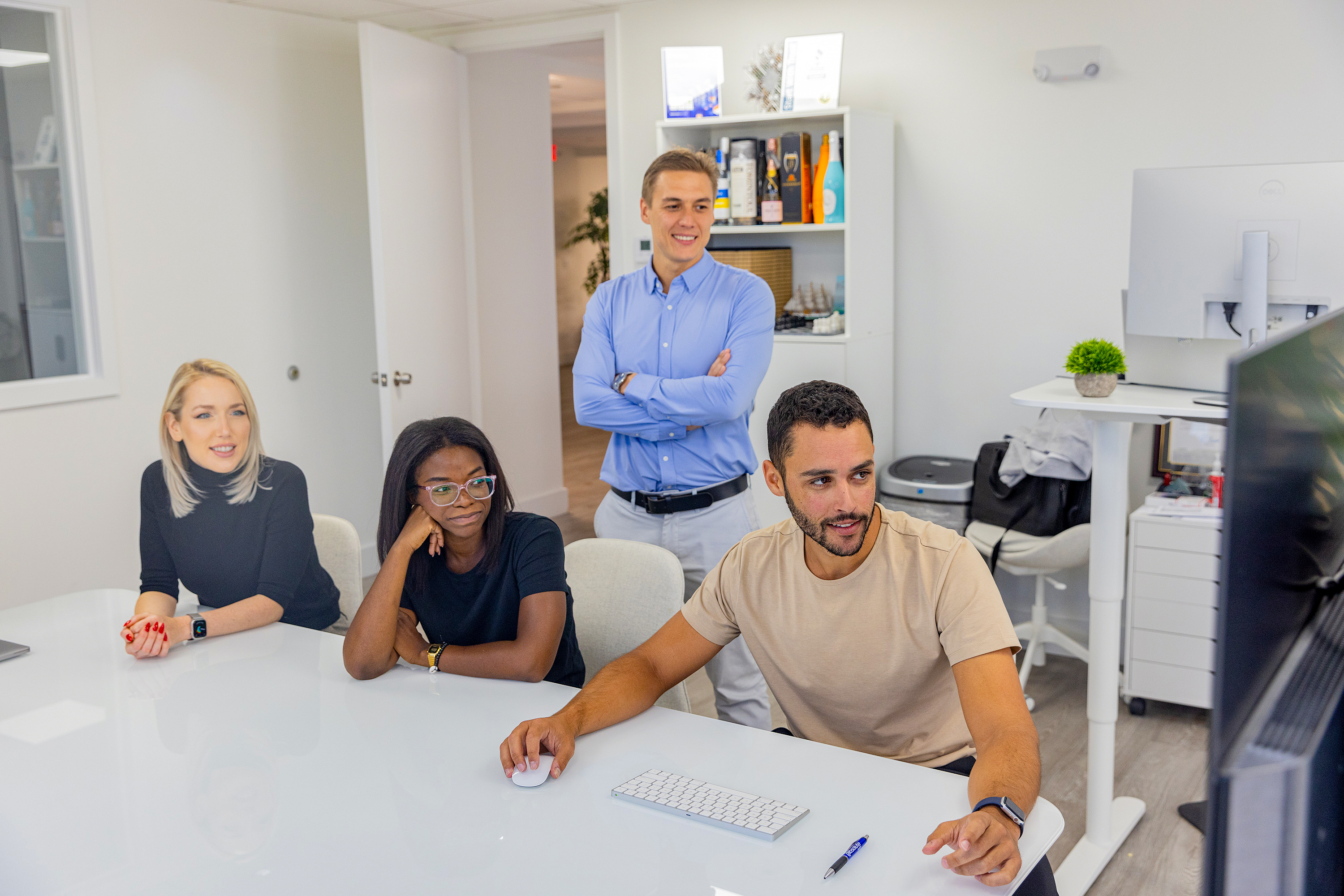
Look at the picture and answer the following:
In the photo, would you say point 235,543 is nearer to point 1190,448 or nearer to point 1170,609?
point 1170,609

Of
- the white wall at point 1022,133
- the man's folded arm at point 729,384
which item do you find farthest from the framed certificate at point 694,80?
the man's folded arm at point 729,384

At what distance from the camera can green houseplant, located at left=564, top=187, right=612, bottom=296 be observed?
10.7 metres

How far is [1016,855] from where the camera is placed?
47.9 inches

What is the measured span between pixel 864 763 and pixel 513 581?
78 cm

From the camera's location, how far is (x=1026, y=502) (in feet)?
11.8

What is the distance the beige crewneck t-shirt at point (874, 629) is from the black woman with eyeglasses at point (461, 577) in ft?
1.07

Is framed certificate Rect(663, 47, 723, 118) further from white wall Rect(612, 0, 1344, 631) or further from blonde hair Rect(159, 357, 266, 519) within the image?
blonde hair Rect(159, 357, 266, 519)

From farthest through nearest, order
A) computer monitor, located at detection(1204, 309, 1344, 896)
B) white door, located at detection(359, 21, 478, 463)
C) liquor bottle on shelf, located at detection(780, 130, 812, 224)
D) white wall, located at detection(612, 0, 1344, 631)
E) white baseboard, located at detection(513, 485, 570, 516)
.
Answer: white baseboard, located at detection(513, 485, 570, 516) < white door, located at detection(359, 21, 478, 463) < liquor bottle on shelf, located at detection(780, 130, 812, 224) < white wall, located at detection(612, 0, 1344, 631) < computer monitor, located at detection(1204, 309, 1344, 896)

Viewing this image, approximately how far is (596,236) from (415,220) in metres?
6.48

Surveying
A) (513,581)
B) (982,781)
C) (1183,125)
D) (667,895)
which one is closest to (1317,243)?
(1183,125)

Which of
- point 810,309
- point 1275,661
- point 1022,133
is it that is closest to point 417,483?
point 1275,661

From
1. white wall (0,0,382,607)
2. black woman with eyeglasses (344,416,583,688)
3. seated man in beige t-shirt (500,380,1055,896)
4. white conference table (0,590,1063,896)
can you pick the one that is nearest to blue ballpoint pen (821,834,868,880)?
white conference table (0,590,1063,896)

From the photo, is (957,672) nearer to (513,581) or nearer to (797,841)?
(797,841)

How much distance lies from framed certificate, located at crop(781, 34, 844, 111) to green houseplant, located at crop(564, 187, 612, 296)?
6451 millimetres
